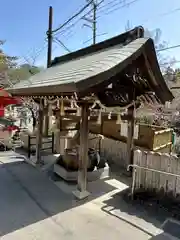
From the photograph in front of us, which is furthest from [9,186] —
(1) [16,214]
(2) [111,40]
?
(2) [111,40]

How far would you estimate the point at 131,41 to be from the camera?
215 inches

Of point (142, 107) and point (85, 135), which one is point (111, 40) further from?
point (85, 135)

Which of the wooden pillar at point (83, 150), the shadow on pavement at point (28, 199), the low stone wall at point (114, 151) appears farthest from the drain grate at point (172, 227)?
the low stone wall at point (114, 151)

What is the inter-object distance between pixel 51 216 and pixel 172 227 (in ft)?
8.00

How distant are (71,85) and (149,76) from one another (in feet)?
8.56

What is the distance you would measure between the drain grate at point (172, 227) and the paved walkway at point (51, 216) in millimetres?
472

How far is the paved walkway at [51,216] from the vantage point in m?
3.76

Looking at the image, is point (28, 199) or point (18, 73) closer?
point (28, 199)

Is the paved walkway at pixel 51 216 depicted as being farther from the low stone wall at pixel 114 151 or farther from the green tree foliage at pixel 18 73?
the green tree foliage at pixel 18 73

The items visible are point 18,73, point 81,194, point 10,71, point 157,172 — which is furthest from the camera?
point 18,73

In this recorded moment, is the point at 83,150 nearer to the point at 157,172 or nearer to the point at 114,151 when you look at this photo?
the point at 157,172

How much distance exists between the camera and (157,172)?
16.4 feet

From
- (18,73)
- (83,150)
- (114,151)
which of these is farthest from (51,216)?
(18,73)

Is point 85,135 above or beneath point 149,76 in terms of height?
beneath
